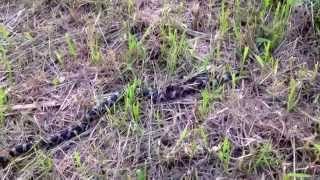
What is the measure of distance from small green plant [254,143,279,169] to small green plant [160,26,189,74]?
0.63 m

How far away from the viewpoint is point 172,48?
7.55ft

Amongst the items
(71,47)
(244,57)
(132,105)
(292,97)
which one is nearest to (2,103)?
(71,47)

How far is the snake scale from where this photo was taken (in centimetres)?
203

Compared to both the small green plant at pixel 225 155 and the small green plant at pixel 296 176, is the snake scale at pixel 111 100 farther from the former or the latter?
the small green plant at pixel 296 176

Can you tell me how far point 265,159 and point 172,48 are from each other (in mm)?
743

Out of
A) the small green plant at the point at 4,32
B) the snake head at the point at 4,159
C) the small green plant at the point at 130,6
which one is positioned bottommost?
the snake head at the point at 4,159

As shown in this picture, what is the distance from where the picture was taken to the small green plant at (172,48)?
7.47 feet

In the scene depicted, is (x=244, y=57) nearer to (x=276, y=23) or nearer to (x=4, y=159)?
(x=276, y=23)

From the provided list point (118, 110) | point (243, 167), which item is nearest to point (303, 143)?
point (243, 167)

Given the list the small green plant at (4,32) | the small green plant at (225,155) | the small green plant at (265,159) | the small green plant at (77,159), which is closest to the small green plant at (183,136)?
the small green plant at (225,155)

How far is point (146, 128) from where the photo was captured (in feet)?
6.82

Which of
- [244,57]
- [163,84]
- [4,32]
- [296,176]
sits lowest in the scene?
[296,176]

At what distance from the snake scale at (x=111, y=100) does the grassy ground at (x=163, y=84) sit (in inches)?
1.5

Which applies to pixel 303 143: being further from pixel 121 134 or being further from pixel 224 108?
pixel 121 134
